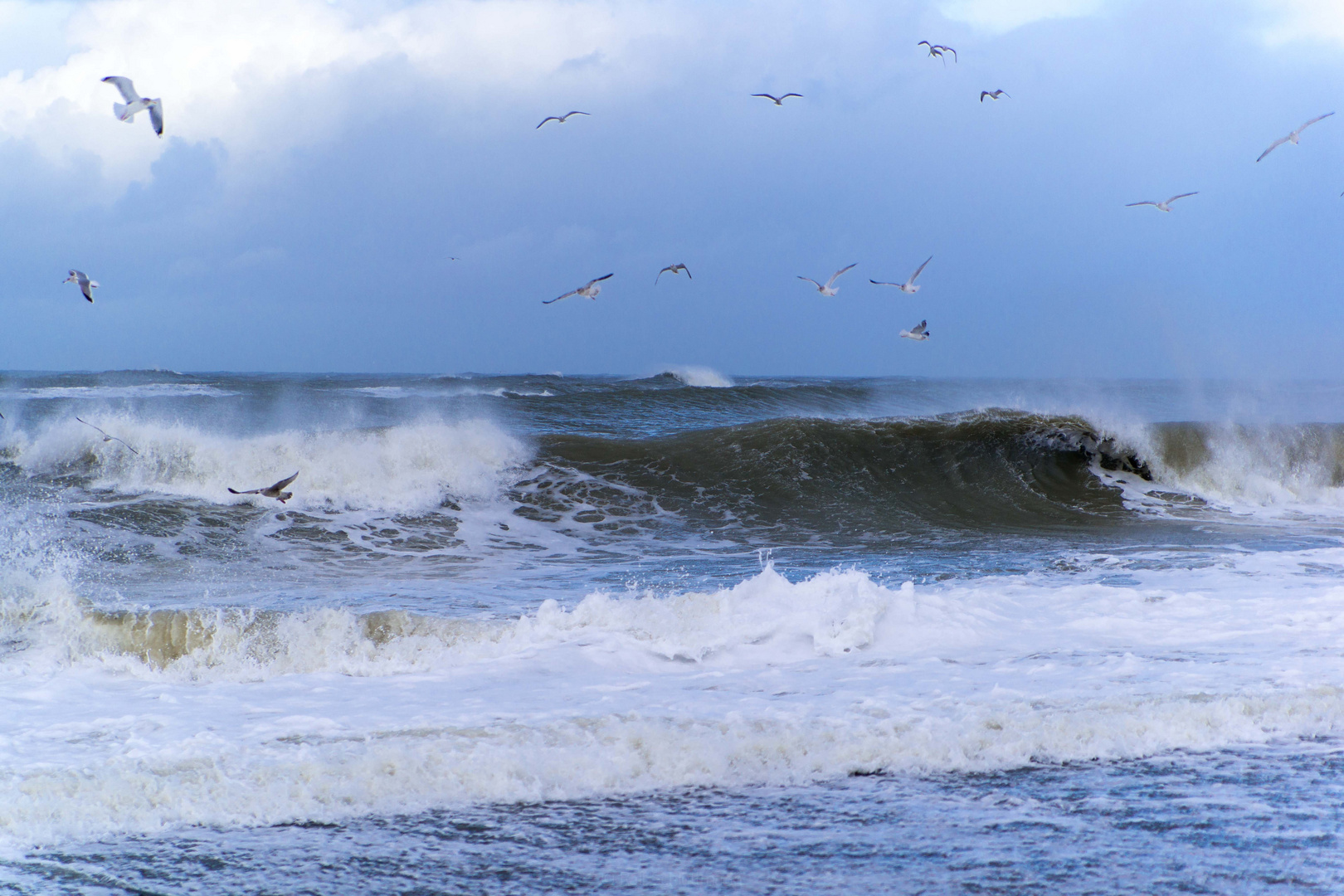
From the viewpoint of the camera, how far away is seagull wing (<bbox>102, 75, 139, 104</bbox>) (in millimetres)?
7945

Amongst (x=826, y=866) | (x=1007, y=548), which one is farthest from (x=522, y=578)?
(x=826, y=866)

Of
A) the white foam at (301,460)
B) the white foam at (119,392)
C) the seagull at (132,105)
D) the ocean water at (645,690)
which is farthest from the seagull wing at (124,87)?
the white foam at (119,392)

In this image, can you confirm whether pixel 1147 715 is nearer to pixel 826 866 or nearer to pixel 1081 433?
pixel 826 866

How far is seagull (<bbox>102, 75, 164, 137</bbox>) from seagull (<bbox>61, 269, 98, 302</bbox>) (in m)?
1.48

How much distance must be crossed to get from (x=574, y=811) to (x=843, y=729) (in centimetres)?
151

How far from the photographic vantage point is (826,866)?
3607 mm

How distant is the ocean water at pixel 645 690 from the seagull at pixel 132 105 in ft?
12.3

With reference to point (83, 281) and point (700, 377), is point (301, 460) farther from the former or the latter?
point (700, 377)

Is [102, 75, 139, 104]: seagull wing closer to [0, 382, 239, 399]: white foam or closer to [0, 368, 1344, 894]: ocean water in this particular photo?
[0, 368, 1344, 894]: ocean water

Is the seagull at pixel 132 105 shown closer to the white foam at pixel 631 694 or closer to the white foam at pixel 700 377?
the white foam at pixel 631 694

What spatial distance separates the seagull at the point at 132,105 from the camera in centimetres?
773

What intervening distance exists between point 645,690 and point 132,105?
20.9 ft

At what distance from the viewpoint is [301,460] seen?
49.6 feet

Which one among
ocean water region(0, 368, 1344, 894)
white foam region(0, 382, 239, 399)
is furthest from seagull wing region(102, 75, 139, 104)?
white foam region(0, 382, 239, 399)
